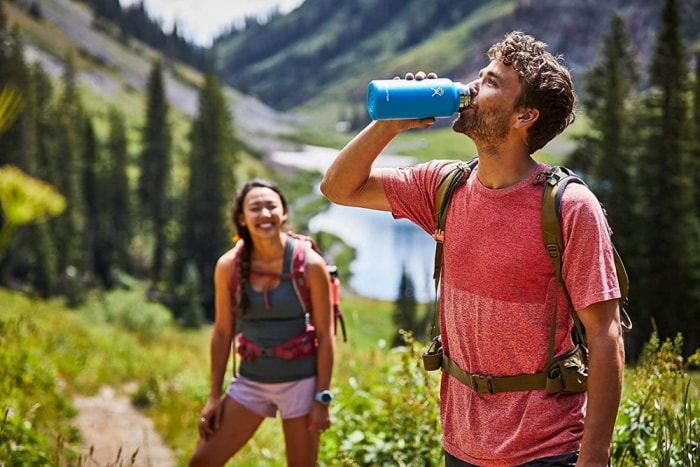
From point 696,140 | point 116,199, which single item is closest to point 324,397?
point 696,140

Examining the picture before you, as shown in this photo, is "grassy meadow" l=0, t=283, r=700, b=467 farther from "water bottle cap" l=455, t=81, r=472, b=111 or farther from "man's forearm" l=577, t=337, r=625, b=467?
"water bottle cap" l=455, t=81, r=472, b=111

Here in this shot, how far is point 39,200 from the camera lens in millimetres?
3154

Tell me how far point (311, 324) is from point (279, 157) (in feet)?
467

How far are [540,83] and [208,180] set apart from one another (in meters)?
70.4

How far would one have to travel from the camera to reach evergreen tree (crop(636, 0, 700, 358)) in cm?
3900

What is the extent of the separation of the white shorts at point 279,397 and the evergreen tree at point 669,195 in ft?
120

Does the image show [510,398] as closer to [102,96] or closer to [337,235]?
[337,235]

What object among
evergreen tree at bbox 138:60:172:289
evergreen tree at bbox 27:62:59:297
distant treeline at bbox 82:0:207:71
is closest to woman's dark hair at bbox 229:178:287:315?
evergreen tree at bbox 27:62:59:297

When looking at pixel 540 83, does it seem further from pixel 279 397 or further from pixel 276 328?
pixel 279 397

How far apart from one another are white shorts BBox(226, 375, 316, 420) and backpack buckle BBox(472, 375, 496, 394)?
6.86ft

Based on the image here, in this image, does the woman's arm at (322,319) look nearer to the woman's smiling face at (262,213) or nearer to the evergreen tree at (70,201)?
the woman's smiling face at (262,213)

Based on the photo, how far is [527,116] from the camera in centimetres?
282

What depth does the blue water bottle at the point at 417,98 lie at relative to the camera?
2.87m

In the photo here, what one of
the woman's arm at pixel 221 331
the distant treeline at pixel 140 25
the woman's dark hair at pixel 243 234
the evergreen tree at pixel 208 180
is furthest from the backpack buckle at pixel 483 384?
the distant treeline at pixel 140 25
